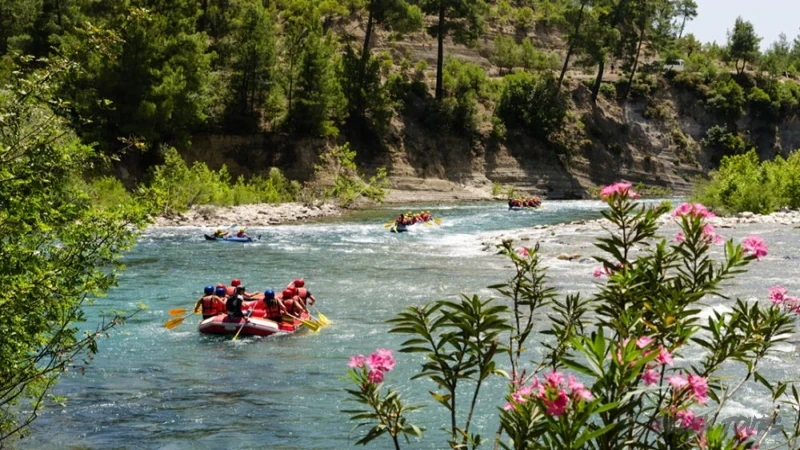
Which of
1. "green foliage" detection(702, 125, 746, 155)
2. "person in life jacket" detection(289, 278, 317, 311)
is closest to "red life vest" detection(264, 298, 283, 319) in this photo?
"person in life jacket" detection(289, 278, 317, 311)

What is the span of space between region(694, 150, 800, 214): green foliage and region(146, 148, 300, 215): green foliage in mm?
20594

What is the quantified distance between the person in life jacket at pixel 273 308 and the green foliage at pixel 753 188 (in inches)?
974

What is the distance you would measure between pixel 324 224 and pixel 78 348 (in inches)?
1061

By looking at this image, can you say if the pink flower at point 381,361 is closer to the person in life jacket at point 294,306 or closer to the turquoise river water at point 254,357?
the turquoise river water at point 254,357

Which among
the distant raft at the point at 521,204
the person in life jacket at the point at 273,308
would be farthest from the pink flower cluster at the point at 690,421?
the distant raft at the point at 521,204

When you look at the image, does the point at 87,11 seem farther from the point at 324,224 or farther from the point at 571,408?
the point at 571,408

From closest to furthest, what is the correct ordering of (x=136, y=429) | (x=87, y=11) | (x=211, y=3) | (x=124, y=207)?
(x=124, y=207) < (x=136, y=429) < (x=87, y=11) < (x=211, y=3)

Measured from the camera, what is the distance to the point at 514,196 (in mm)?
51719

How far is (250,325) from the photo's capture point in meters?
13.5

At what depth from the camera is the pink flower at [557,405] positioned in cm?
255

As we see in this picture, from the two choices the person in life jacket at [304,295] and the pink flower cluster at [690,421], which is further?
the person in life jacket at [304,295]

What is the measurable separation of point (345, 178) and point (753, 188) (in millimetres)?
21524

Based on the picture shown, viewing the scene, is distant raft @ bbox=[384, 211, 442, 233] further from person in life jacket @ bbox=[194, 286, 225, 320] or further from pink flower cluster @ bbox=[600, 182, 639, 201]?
pink flower cluster @ bbox=[600, 182, 639, 201]

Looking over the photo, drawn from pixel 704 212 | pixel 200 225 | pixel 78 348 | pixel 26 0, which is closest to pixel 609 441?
pixel 704 212
